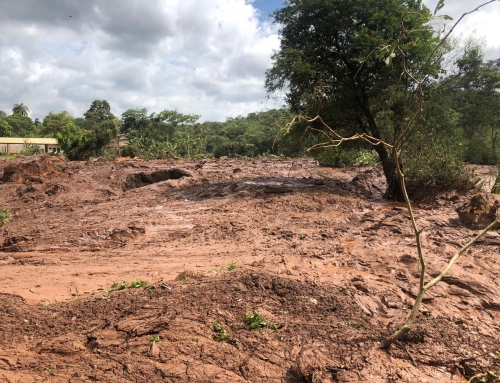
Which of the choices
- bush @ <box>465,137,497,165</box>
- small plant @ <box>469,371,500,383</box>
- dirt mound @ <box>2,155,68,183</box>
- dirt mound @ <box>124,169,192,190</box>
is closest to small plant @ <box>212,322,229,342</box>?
small plant @ <box>469,371,500,383</box>

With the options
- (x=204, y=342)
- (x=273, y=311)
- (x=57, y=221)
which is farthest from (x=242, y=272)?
(x=57, y=221)

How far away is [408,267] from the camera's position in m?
5.68

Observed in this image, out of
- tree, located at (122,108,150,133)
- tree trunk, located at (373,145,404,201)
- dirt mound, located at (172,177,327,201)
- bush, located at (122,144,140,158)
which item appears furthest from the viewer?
Result: tree, located at (122,108,150,133)

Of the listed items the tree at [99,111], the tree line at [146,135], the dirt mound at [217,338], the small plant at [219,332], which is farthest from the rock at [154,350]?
the tree at [99,111]

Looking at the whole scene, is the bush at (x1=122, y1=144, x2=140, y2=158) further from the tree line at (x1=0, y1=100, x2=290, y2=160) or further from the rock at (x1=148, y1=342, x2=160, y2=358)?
the rock at (x1=148, y1=342, x2=160, y2=358)

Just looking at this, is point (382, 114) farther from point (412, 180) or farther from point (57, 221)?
point (57, 221)

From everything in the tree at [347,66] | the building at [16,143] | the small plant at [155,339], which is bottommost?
the small plant at [155,339]

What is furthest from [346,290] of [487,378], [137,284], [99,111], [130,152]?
[99,111]

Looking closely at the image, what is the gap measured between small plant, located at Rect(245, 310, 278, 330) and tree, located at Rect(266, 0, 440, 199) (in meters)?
8.37

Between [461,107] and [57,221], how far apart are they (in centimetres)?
2399

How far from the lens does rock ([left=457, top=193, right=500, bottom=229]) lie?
771 centimetres

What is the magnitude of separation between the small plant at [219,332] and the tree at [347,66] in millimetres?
8595

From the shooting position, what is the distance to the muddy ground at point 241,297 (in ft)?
11.3

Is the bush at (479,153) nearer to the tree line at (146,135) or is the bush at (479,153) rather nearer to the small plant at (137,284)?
the tree line at (146,135)
